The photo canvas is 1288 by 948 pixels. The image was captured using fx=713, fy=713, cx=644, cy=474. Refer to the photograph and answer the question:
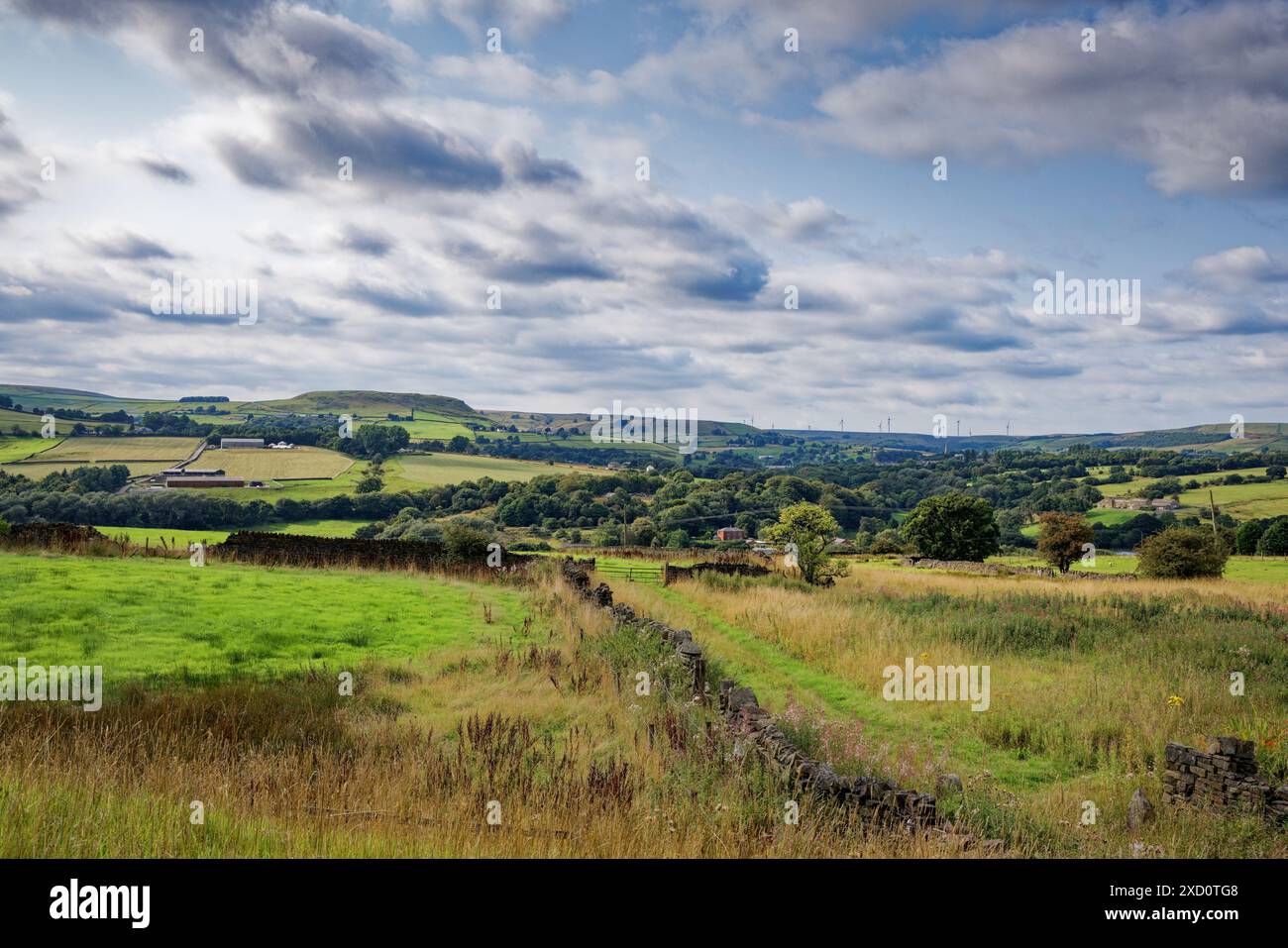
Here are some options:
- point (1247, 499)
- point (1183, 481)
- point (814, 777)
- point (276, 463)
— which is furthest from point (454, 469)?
point (1183, 481)

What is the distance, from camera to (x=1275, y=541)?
5441 centimetres

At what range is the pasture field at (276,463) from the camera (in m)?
63.7

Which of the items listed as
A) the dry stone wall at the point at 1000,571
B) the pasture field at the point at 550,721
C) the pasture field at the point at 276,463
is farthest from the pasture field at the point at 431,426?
the pasture field at the point at 550,721

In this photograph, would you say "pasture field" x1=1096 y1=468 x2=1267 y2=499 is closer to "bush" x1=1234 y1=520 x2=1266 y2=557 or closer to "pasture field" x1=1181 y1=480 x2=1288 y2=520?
"pasture field" x1=1181 y1=480 x2=1288 y2=520

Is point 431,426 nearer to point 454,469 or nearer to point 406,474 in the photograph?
point 454,469

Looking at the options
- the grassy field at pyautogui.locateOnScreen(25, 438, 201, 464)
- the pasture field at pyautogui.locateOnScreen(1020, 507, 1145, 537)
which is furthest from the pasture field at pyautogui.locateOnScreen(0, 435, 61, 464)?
the pasture field at pyautogui.locateOnScreen(1020, 507, 1145, 537)

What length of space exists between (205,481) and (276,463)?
8396 millimetres

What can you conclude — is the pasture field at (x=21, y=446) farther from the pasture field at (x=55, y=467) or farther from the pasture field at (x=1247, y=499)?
the pasture field at (x=1247, y=499)

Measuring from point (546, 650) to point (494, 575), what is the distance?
14119 millimetres

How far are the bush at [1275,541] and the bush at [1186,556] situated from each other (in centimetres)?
2482

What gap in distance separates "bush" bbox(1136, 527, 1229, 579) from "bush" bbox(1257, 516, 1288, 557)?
2482cm

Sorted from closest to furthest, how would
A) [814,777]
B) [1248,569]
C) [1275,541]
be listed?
[814,777] < [1248,569] < [1275,541]

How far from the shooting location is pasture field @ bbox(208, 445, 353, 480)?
209 feet
